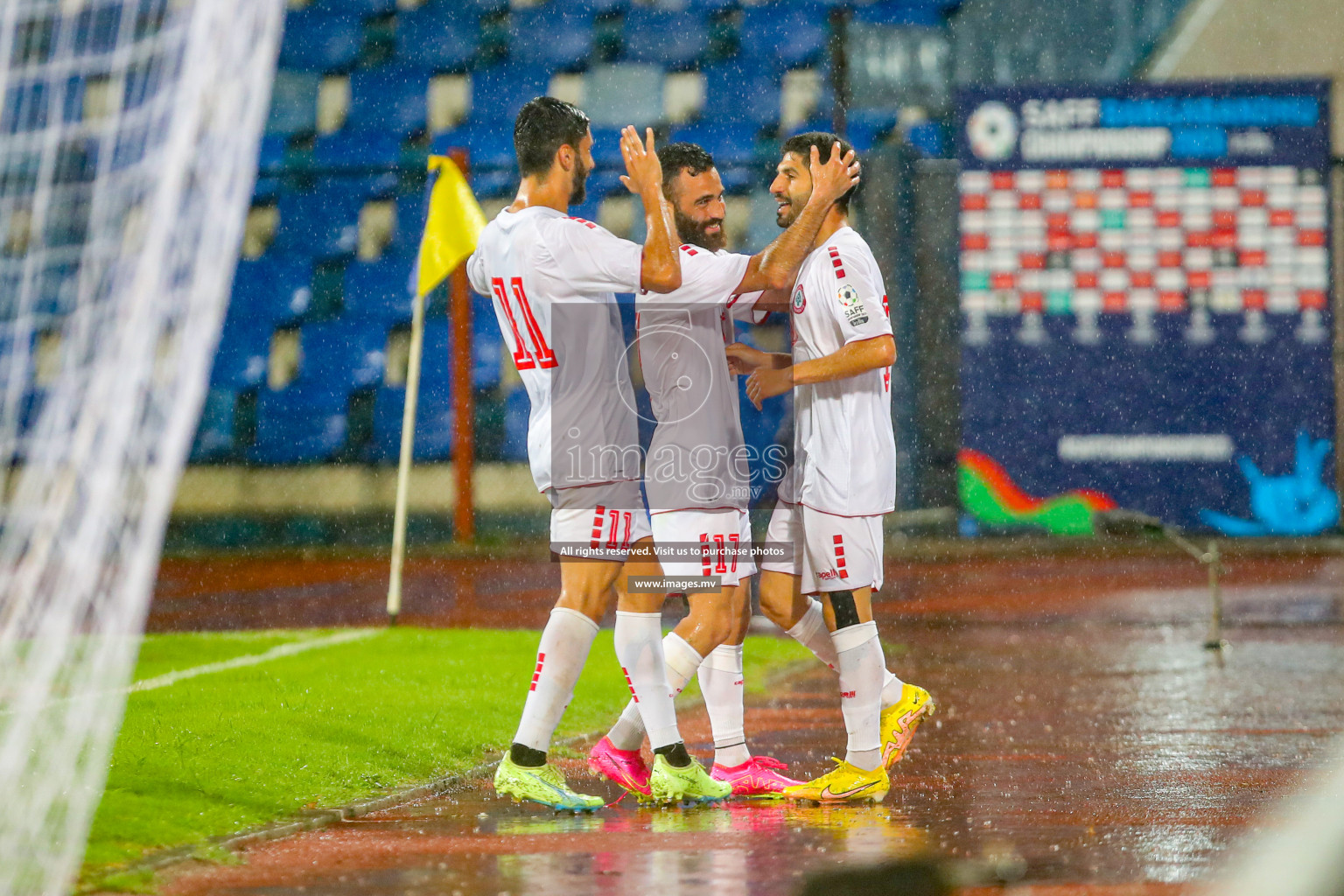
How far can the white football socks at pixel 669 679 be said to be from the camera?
5.50 meters

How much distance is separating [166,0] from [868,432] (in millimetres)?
2546

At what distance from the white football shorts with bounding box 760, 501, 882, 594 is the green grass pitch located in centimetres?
165

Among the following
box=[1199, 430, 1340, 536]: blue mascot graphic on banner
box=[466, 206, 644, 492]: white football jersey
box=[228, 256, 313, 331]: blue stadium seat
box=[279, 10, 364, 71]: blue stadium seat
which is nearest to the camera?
box=[466, 206, 644, 492]: white football jersey

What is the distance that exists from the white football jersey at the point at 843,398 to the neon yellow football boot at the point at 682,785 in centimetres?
96

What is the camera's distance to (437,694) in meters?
7.80

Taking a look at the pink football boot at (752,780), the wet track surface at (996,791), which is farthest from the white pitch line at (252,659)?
the pink football boot at (752,780)

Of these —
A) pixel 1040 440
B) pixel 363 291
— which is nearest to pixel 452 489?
pixel 363 291

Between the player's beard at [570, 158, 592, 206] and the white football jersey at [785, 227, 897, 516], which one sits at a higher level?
the player's beard at [570, 158, 592, 206]

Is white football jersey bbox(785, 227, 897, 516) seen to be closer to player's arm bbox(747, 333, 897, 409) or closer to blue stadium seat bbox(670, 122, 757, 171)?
player's arm bbox(747, 333, 897, 409)

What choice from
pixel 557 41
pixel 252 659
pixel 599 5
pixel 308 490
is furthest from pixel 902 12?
pixel 252 659

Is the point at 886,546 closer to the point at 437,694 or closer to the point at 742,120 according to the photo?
the point at 742,120

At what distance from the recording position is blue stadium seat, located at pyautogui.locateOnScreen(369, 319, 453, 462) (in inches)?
723

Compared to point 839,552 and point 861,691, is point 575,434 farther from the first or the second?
Answer: point 861,691

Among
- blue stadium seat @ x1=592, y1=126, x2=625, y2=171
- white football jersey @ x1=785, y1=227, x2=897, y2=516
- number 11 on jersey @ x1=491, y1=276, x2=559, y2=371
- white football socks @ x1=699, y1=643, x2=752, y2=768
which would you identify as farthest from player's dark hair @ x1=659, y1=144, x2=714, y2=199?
blue stadium seat @ x1=592, y1=126, x2=625, y2=171
